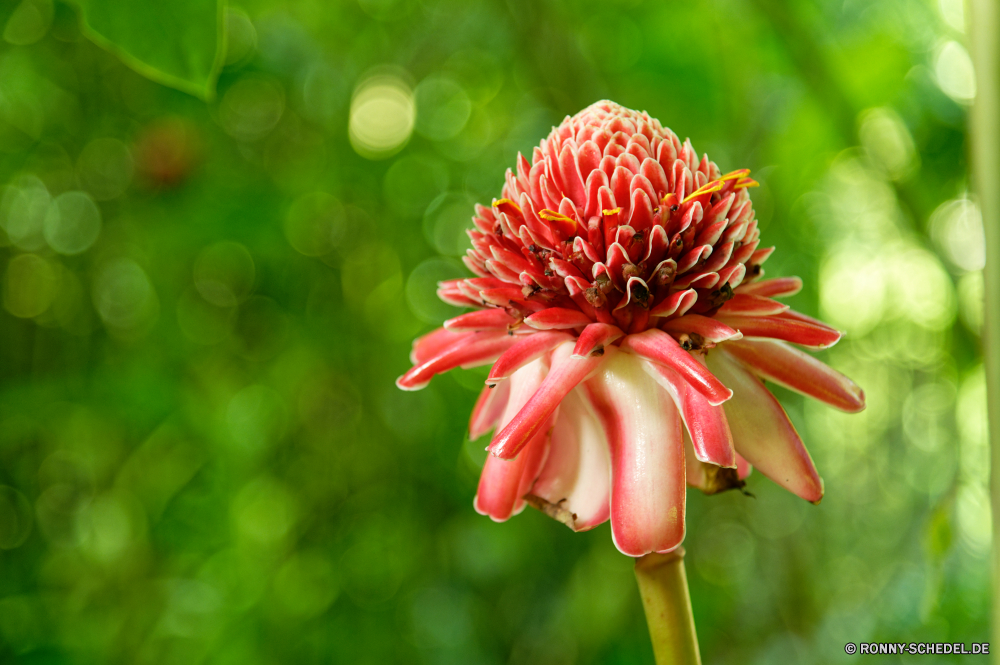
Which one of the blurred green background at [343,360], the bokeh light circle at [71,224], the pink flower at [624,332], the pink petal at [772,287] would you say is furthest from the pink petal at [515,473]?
the bokeh light circle at [71,224]

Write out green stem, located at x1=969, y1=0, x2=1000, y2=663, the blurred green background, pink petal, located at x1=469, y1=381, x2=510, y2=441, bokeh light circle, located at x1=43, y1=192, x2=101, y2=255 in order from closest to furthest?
green stem, located at x1=969, y1=0, x2=1000, y2=663 → pink petal, located at x1=469, y1=381, x2=510, y2=441 → the blurred green background → bokeh light circle, located at x1=43, y1=192, x2=101, y2=255

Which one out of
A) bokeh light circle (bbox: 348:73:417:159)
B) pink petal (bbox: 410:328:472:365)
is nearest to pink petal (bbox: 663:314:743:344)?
pink petal (bbox: 410:328:472:365)

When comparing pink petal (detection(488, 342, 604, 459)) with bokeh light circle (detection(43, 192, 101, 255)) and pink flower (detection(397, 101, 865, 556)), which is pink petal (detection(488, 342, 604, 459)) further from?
bokeh light circle (detection(43, 192, 101, 255))

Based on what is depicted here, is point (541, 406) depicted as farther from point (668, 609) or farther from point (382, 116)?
point (382, 116)

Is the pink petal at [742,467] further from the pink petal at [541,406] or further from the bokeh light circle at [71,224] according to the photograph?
the bokeh light circle at [71,224]

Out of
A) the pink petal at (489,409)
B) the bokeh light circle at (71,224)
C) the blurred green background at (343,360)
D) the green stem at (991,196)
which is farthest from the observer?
the bokeh light circle at (71,224)

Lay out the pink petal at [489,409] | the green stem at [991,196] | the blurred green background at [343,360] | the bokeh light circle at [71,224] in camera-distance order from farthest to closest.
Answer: the bokeh light circle at [71,224] < the blurred green background at [343,360] < the pink petal at [489,409] < the green stem at [991,196]

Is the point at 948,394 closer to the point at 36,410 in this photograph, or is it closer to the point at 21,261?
the point at 36,410

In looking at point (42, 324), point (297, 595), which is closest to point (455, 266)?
point (297, 595)
